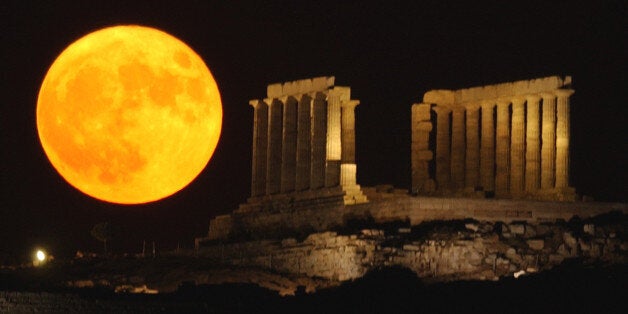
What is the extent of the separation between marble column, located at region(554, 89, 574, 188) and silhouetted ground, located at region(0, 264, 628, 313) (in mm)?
17181

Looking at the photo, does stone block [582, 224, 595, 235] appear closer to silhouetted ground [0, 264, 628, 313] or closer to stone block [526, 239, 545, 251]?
stone block [526, 239, 545, 251]

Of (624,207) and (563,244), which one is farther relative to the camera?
(624,207)

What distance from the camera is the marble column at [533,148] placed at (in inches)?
3633

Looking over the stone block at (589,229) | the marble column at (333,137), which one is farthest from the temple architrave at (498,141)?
the stone block at (589,229)

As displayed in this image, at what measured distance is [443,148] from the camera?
95.6m

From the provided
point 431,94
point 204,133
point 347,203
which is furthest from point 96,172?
point 431,94

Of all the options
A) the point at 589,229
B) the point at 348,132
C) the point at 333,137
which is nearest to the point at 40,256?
the point at 333,137

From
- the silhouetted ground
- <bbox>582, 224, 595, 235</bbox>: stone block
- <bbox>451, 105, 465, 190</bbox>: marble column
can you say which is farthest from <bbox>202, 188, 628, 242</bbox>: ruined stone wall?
the silhouetted ground

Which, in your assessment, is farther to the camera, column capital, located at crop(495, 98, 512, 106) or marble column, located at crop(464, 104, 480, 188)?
marble column, located at crop(464, 104, 480, 188)

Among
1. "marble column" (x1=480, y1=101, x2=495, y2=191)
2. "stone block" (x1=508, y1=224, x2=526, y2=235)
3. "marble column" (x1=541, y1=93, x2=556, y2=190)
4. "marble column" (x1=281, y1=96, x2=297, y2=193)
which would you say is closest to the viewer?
"stone block" (x1=508, y1=224, x2=526, y2=235)

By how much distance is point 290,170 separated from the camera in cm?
9419

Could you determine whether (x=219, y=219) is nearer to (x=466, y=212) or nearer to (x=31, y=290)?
(x=466, y=212)

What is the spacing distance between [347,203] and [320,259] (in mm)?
5135

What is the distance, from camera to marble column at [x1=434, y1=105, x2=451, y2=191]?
95.2 metres
